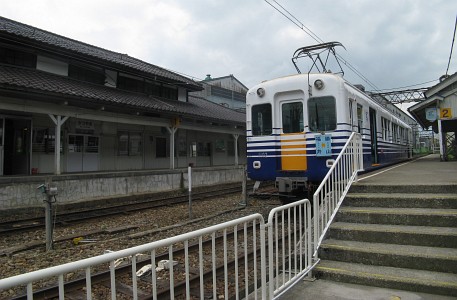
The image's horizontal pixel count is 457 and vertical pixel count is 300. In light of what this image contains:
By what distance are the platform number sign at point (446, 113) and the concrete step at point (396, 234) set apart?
11.2 m

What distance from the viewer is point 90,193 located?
41.2ft

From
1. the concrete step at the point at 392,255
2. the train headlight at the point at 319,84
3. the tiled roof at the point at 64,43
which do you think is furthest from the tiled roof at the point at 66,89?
the concrete step at the point at 392,255

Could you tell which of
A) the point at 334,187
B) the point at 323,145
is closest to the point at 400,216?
the point at 334,187

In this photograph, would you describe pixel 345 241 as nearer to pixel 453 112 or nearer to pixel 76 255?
pixel 76 255

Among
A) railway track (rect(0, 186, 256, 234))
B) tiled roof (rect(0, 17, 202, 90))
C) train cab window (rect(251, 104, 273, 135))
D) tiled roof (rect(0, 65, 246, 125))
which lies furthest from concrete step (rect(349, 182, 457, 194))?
tiled roof (rect(0, 17, 202, 90))

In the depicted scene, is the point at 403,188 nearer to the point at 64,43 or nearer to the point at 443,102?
the point at 443,102

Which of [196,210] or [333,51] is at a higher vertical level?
[333,51]

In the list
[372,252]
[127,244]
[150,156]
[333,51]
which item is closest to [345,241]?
[372,252]

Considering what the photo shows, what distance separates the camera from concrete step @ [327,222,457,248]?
169 inches

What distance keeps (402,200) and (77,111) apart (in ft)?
38.1

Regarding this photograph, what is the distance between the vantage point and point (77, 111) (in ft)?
43.4

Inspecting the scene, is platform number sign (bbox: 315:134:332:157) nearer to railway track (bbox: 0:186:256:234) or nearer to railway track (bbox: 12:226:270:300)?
railway track (bbox: 12:226:270:300)

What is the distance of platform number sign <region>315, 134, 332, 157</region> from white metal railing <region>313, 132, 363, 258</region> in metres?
0.71

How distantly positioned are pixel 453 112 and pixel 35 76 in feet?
52.1
